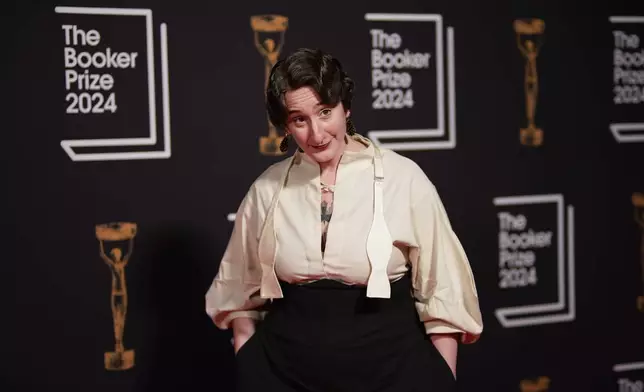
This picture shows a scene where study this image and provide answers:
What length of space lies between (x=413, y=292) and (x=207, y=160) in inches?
34.9

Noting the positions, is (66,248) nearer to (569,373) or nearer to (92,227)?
(92,227)

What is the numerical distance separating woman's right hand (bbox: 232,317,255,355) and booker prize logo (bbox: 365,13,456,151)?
91 centimetres

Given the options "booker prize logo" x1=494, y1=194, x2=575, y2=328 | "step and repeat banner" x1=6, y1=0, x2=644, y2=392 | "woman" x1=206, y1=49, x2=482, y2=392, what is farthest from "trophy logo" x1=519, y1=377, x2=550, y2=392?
"woman" x1=206, y1=49, x2=482, y2=392

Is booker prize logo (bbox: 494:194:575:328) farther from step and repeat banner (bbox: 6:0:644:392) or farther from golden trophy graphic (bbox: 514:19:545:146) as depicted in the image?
golden trophy graphic (bbox: 514:19:545:146)

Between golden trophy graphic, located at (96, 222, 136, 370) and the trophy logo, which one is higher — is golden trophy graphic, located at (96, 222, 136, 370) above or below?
above

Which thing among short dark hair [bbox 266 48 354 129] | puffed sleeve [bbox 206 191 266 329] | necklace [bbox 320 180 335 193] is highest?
short dark hair [bbox 266 48 354 129]

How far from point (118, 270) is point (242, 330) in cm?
66

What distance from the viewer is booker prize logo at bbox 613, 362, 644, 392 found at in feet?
9.95

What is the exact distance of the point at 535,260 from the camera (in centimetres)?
289

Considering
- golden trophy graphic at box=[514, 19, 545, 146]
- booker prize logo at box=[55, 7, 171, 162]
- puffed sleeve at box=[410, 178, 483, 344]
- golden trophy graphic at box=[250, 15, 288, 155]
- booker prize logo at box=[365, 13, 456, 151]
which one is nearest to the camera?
puffed sleeve at box=[410, 178, 483, 344]

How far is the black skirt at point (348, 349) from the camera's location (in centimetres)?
179

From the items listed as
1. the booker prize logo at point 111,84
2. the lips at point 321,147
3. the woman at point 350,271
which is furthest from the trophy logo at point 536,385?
the lips at point 321,147

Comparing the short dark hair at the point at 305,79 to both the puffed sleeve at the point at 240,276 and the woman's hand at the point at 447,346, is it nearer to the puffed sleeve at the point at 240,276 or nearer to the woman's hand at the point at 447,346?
the puffed sleeve at the point at 240,276

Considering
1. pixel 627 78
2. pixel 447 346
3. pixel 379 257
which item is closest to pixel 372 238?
pixel 379 257
